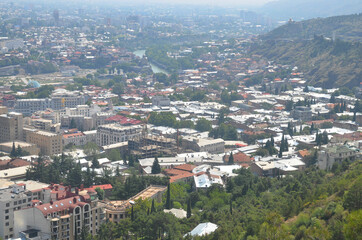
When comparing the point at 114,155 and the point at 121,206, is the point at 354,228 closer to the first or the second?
the point at 121,206

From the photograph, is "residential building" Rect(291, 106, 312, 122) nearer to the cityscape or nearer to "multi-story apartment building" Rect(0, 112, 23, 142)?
the cityscape

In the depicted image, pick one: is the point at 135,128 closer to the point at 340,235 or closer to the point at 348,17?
the point at 340,235

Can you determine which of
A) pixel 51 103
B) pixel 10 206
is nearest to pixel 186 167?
pixel 10 206

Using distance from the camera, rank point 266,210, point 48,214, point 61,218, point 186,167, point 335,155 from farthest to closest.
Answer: point 186,167
point 335,155
point 266,210
point 61,218
point 48,214

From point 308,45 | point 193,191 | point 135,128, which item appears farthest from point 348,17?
point 193,191

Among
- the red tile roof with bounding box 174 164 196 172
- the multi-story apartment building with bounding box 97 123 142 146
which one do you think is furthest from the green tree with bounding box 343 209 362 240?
the multi-story apartment building with bounding box 97 123 142 146

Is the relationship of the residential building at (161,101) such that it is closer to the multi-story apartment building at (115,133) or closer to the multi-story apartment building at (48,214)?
the multi-story apartment building at (115,133)

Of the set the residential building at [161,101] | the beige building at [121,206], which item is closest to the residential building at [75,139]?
the residential building at [161,101]

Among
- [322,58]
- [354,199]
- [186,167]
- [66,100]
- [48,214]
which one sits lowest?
[66,100]
